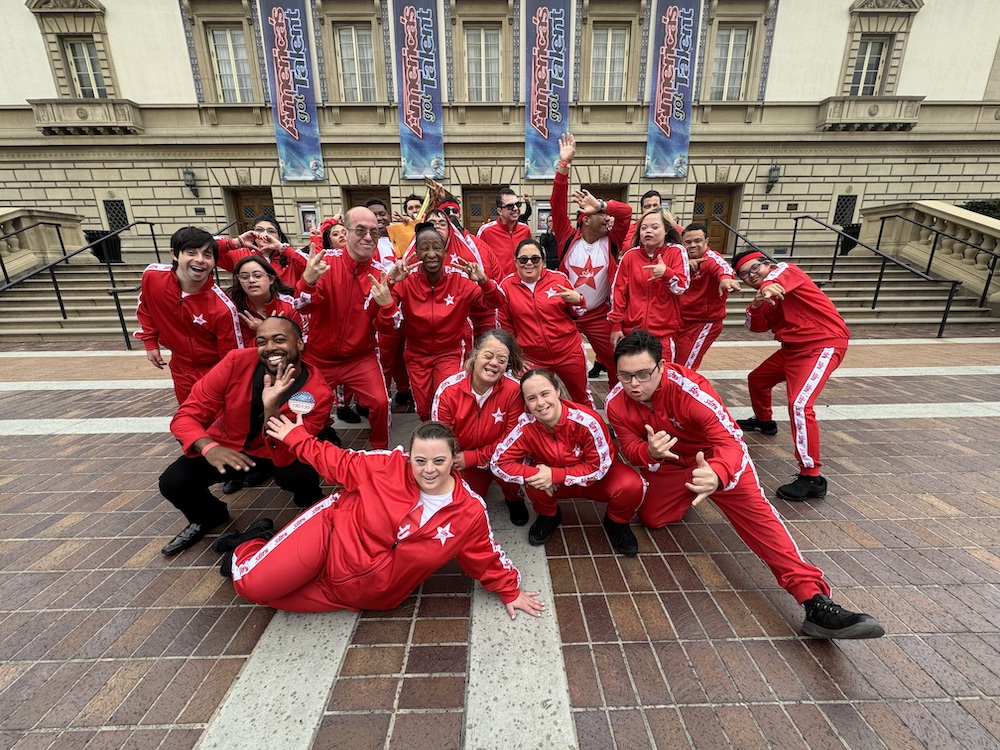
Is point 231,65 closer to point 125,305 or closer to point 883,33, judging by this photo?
point 125,305

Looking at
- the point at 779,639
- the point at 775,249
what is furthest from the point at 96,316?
the point at 775,249

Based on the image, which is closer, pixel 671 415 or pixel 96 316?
pixel 671 415

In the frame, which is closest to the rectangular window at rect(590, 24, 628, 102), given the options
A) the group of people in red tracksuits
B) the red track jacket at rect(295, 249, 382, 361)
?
the group of people in red tracksuits

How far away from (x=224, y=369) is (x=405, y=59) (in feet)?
48.0

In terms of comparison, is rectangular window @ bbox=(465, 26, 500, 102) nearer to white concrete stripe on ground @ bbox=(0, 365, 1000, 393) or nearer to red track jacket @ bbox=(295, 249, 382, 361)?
white concrete stripe on ground @ bbox=(0, 365, 1000, 393)

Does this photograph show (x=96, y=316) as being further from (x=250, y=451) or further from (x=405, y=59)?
(x=405, y=59)

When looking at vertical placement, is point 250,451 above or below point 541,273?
below

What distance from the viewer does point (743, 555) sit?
2.81m

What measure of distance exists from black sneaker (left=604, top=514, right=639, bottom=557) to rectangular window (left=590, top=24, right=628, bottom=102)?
Result: 15.5m

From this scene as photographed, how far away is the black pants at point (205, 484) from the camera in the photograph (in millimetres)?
2867

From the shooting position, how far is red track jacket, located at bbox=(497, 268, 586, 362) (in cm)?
402

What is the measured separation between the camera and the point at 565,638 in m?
2.21

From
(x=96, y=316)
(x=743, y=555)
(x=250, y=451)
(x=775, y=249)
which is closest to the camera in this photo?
(x=743, y=555)

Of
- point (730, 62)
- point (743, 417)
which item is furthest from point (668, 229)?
point (730, 62)
